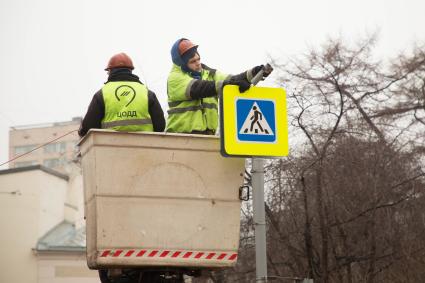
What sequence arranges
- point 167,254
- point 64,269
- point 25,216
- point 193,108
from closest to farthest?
point 167,254 < point 193,108 < point 64,269 < point 25,216

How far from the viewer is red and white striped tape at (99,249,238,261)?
7363 millimetres

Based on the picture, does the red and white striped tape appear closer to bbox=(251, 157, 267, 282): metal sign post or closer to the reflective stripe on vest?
bbox=(251, 157, 267, 282): metal sign post

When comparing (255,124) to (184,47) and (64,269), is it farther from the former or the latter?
(64,269)

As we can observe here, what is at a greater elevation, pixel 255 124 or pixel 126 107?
pixel 126 107

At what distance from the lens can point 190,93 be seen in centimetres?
826

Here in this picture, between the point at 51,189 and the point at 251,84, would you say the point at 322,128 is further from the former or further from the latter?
the point at 51,189

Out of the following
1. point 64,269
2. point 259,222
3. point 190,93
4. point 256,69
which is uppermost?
point 256,69

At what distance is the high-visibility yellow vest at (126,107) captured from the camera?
26.6ft

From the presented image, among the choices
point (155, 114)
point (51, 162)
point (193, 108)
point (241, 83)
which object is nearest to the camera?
point (241, 83)

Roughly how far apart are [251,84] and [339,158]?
7.99m

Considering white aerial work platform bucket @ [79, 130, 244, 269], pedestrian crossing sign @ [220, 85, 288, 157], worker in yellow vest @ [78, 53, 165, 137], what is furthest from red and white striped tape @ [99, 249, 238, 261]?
worker in yellow vest @ [78, 53, 165, 137]

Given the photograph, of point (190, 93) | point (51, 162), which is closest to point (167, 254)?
point (190, 93)

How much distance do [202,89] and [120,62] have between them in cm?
90

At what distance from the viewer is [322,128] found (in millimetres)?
15594
